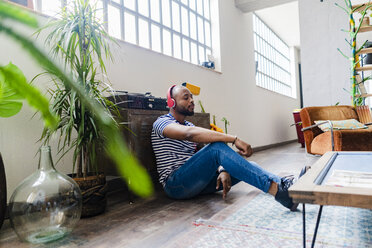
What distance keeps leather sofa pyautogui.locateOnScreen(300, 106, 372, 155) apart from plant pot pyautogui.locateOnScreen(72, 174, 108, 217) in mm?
2189

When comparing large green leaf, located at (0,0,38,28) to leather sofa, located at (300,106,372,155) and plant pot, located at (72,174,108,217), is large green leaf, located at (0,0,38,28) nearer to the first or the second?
plant pot, located at (72,174,108,217)

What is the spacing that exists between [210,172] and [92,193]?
781 mm

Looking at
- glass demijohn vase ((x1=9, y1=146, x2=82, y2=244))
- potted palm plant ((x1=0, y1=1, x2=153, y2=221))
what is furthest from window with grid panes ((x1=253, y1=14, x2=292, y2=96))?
potted palm plant ((x1=0, y1=1, x2=153, y2=221))

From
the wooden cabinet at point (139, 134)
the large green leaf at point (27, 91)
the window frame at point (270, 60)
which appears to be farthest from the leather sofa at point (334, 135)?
the window frame at point (270, 60)

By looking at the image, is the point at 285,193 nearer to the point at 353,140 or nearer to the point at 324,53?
the point at 353,140

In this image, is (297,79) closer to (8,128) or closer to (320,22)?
(320,22)

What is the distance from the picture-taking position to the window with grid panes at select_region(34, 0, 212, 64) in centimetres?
287

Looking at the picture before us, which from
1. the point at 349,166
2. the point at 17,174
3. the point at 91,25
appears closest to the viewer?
the point at 349,166

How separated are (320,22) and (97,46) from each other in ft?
14.9

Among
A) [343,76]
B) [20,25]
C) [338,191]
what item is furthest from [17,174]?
[343,76]

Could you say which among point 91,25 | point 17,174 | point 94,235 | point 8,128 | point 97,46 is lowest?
point 94,235

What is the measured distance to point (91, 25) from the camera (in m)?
1.76

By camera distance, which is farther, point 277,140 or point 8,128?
point 277,140

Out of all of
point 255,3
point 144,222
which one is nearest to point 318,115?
point 144,222
